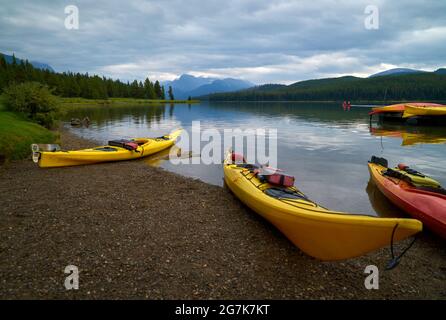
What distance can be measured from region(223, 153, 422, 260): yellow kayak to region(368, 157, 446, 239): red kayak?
4.02m

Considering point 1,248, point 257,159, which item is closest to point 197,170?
point 257,159

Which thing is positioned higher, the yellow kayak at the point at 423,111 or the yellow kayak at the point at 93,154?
the yellow kayak at the point at 423,111

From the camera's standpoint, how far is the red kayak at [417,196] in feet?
25.3

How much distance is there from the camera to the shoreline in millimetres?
5102

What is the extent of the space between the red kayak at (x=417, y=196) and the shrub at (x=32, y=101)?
87.8 feet

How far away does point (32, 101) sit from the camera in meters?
22.8

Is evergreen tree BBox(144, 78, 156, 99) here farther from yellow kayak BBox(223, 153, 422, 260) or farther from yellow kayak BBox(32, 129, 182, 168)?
yellow kayak BBox(223, 153, 422, 260)

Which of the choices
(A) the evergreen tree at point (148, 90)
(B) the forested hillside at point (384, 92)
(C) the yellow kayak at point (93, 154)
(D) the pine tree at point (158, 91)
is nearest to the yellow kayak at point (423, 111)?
(C) the yellow kayak at point (93, 154)

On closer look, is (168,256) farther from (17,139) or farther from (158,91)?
(158,91)

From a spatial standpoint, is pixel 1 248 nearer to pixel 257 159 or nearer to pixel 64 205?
pixel 64 205

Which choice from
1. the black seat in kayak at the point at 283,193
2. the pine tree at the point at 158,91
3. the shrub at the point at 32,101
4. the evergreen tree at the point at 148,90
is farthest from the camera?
the pine tree at the point at 158,91

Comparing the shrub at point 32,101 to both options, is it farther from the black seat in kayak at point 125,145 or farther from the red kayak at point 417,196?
the red kayak at point 417,196

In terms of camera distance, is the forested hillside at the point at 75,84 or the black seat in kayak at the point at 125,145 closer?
the black seat in kayak at the point at 125,145

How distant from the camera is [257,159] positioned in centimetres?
1802
